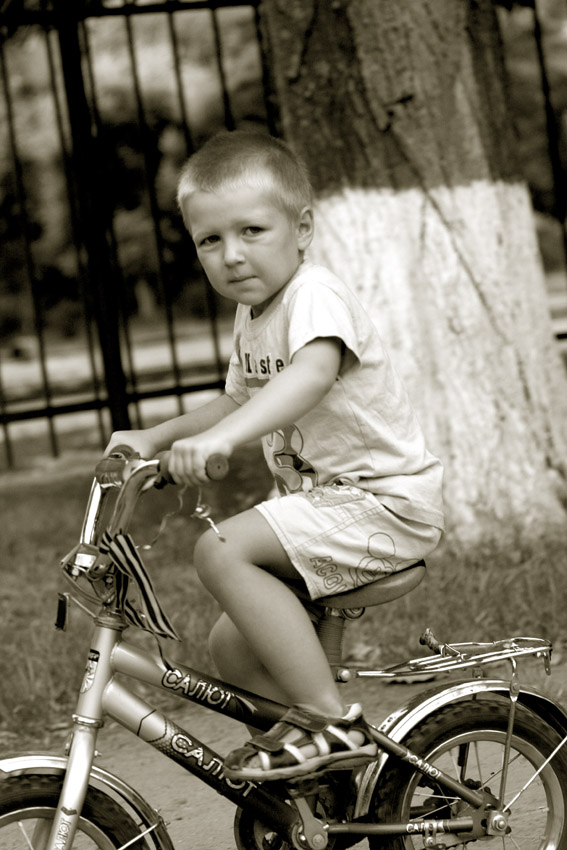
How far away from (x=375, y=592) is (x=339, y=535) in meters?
0.16

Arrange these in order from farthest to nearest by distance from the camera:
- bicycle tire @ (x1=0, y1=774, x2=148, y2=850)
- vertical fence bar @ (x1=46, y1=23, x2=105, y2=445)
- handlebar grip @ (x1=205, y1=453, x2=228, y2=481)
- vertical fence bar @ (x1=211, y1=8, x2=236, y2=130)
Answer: vertical fence bar @ (x1=46, y1=23, x2=105, y2=445)
vertical fence bar @ (x1=211, y1=8, x2=236, y2=130)
bicycle tire @ (x1=0, y1=774, x2=148, y2=850)
handlebar grip @ (x1=205, y1=453, x2=228, y2=481)

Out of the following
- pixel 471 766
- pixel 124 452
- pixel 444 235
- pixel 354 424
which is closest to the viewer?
pixel 124 452

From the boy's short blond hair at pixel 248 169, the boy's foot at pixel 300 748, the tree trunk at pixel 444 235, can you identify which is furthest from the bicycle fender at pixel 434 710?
the tree trunk at pixel 444 235

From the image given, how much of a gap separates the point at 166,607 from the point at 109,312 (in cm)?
191

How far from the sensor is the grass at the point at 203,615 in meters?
3.94

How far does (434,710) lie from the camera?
96.8 inches

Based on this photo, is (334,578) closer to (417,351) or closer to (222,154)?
(222,154)

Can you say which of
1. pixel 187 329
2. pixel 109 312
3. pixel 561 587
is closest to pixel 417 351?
pixel 561 587

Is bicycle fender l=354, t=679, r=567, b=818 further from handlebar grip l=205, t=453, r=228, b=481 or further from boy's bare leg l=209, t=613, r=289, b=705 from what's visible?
handlebar grip l=205, t=453, r=228, b=481

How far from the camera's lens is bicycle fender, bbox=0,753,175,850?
7.02 feet

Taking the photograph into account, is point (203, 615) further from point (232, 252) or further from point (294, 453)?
point (232, 252)

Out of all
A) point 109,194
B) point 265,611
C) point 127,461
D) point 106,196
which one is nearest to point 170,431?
point 127,461

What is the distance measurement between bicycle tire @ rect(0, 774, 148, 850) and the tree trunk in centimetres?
285

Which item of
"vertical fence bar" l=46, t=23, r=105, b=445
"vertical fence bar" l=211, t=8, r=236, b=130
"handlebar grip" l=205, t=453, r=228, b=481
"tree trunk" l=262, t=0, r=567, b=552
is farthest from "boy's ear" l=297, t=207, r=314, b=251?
"vertical fence bar" l=46, t=23, r=105, b=445
